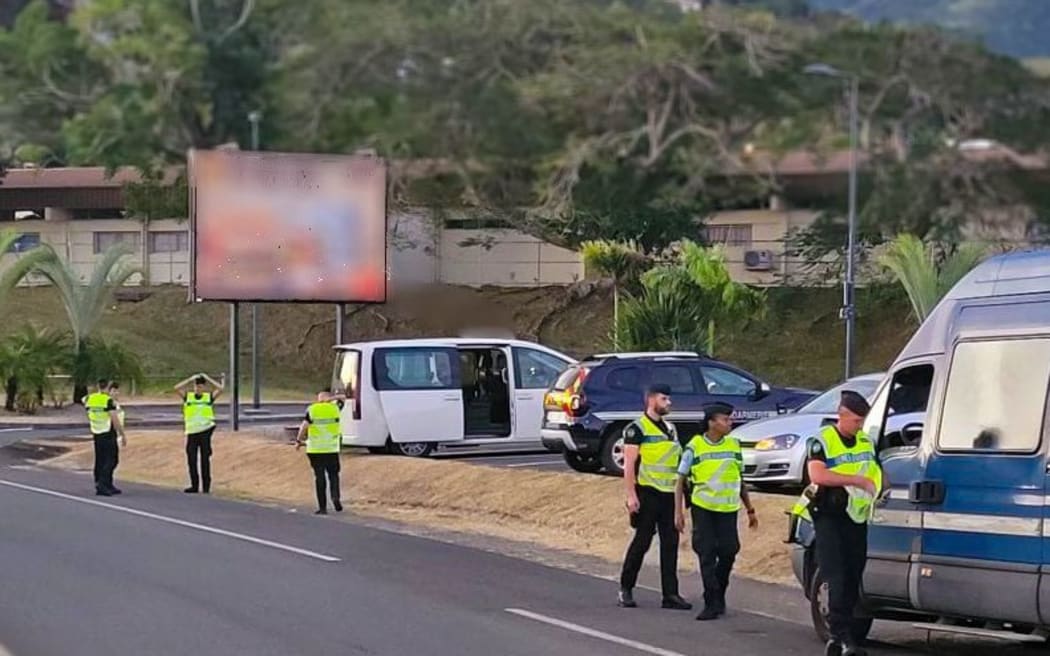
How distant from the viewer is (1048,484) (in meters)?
10.6

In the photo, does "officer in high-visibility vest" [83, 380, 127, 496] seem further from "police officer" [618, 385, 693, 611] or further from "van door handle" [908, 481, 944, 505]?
"van door handle" [908, 481, 944, 505]

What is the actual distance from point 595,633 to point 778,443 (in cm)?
759

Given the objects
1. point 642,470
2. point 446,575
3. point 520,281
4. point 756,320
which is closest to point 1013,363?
point 642,470

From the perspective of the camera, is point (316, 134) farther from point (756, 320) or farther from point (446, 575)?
point (756, 320)

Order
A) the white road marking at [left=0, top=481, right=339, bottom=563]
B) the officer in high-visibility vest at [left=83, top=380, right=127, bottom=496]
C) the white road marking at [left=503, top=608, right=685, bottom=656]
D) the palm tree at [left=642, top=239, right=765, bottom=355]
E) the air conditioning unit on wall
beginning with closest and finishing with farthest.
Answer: the white road marking at [left=503, top=608, right=685, bottom=656], the air conditioning unit on wall, the white road marking at [left=0, top=481, right=339, bottom=563], the officer in high-visibility vest at [left=83, top=380, right=127, bottom=496], the palm tree at [left=642, top=239, right=765, bottom=355]

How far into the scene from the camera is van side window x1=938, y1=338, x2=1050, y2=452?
1084 cm

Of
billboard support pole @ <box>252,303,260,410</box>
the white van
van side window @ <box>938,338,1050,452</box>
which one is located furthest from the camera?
billboard support pole @ <box>252,303,260,410</box>

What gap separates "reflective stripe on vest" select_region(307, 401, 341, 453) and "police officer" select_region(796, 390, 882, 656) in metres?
11.2

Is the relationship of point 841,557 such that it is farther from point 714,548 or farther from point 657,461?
point 657,461

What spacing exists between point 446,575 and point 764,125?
7.76 m

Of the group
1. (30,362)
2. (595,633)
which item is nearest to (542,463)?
(595,633)

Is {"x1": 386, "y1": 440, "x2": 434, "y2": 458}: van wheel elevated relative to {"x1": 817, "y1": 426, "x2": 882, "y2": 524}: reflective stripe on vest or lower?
lower

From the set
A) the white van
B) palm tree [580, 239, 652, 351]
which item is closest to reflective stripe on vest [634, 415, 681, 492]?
palm tree [580, 239, 652, 351]

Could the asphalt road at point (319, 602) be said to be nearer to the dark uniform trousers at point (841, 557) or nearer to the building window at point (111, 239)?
the dark uniform trousers at point (841, 557)
